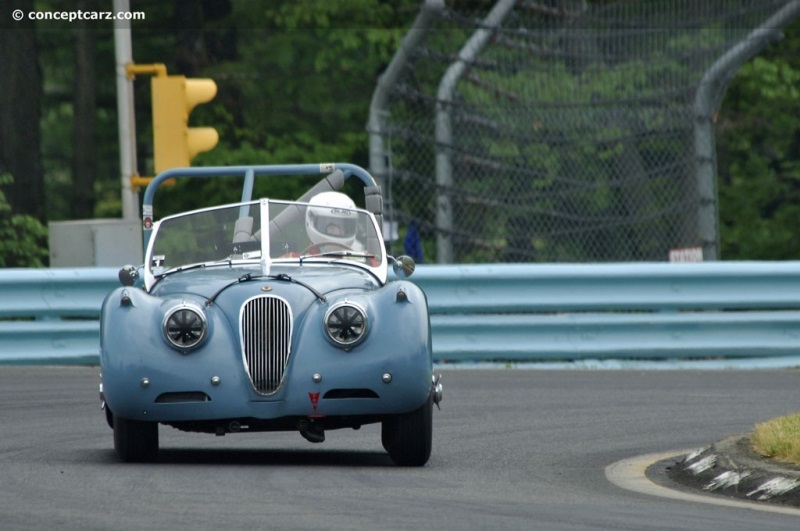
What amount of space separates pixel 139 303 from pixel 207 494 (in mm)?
1613

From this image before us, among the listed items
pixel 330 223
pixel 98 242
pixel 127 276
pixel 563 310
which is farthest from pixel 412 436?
pixel 98 242

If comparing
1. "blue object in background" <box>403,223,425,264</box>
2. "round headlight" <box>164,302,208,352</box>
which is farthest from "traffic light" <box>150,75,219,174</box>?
"round headlight" <box>164,302,208,352</box>

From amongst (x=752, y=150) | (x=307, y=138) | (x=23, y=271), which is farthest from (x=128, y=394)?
(x=752, y=150)

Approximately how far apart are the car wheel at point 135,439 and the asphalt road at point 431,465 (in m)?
0.09

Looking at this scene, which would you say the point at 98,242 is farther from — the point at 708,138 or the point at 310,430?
the point at 310,430

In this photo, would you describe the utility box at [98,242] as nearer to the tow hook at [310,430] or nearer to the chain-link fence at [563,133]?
the chain-link fence at [563,133]

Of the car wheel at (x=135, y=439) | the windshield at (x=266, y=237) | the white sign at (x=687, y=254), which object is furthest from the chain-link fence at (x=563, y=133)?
the car wheel at (x=135, y=439)

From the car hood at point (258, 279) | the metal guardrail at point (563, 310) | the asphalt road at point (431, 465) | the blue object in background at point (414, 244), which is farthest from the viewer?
the blue object in background at point (414, 244)

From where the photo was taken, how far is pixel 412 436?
8.45 m

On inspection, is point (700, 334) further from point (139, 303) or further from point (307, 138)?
point (307, 138)

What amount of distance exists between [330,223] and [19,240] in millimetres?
10280

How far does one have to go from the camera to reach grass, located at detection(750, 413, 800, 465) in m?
7.64

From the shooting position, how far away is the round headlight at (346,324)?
8219mm

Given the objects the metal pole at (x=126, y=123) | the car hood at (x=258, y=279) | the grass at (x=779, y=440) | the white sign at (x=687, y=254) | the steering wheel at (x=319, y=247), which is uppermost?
the metal pole at (x=126, y=123)
